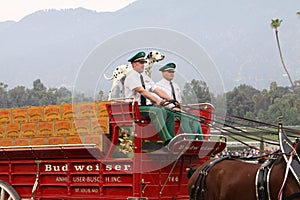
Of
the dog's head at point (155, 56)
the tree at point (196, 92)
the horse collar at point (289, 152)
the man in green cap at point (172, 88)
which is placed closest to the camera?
the horse collar at point (289, 152)

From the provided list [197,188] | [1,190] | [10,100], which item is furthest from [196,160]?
[10,100]

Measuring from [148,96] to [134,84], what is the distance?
12.8 inches

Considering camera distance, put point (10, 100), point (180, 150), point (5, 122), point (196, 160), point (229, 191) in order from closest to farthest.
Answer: point (229, 191) → point (180, 150) → point (196, 160) → point (5, 122) → point (10, 100)

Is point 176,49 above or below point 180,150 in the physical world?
above

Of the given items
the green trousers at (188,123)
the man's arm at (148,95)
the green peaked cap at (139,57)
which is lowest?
the green trousers at (188,123)

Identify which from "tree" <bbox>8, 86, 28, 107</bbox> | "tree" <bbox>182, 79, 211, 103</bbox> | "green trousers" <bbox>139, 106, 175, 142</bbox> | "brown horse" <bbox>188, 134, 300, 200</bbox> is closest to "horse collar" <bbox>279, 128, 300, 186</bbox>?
"brown horse" <bbox>188, 134, 300, 200</bbox>

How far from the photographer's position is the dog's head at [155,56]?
10.4m

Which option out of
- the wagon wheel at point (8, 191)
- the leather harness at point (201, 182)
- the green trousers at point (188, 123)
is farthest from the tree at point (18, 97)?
the leather harness at point (201, 182)

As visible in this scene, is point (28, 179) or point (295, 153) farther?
point (28, 179)

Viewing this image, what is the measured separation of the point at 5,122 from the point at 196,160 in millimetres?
3774

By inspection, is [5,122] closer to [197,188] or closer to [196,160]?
[196,160]

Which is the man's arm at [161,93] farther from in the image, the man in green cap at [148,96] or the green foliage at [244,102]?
the green foliage at [244,102]

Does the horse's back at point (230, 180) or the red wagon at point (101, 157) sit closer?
the horse's back at point (230, 180)

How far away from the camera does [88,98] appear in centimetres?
Answer: 944
